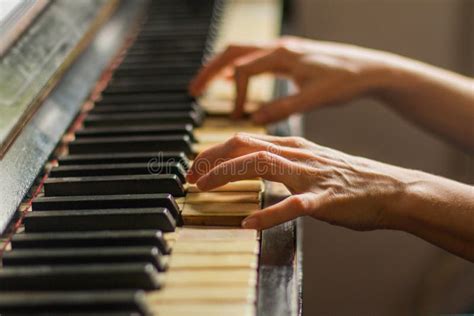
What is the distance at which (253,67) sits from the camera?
4.50ft

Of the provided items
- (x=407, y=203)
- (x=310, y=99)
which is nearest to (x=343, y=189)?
(x=407, y=203)

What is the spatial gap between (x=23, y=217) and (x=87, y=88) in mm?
477

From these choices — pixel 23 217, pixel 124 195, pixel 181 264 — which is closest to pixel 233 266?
pixel 181 264

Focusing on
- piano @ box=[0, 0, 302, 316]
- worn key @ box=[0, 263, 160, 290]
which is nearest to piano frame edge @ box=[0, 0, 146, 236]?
piano @ box=[0, 0, 302, 316]

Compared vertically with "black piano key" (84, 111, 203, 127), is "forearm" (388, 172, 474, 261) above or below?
below

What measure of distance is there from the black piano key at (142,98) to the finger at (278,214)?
1.65ft

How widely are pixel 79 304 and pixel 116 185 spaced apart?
308 millimetres

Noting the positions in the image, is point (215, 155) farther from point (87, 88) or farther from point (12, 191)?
point (87, 88)

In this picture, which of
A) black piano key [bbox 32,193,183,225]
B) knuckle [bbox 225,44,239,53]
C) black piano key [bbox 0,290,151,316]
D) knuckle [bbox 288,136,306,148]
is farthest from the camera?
knuckle [bbox 225,44,239,53]

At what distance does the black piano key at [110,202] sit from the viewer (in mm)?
940

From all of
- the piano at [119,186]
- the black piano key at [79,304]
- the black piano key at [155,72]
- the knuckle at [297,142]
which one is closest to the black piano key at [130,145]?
the piano at [119,186]

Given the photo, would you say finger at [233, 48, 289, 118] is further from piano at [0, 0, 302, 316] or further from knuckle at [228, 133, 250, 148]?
knuckle at [228, 133, 250, 148]

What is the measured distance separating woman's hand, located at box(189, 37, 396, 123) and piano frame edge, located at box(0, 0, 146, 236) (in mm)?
246

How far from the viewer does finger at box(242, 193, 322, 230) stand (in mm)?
904
